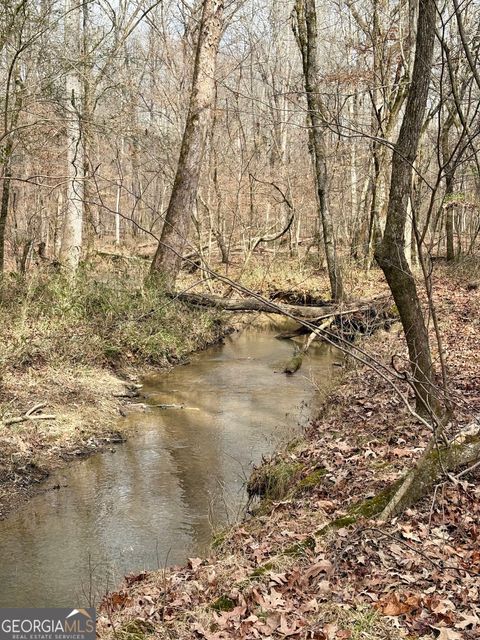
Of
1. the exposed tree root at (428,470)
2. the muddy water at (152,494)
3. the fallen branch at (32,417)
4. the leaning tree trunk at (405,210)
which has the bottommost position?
the muddy water at (152,494)

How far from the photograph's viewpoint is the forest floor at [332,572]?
329 centimetres

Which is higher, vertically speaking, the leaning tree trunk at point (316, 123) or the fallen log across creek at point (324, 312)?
the leaning tree trunk at point (316, 123)

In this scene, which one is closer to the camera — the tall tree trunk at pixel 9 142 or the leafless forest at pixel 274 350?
the leafless forest at pixel 274 350

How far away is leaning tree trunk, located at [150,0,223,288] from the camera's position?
44.3 ft

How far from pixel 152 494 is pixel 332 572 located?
318 cm

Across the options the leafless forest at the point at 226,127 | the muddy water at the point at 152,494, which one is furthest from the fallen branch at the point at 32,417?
the leafless forest at the point at 226,127

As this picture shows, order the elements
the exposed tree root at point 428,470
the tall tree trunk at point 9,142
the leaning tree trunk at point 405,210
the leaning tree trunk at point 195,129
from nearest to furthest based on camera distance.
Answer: the exposed tree root at point 428,470, the leaning tree trunk at point 405,210, the tall tree trunk at point 9,142, the leaning tree trunk at point 195,129

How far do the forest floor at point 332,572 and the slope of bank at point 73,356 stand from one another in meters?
2.72

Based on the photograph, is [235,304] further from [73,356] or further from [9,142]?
[9,142]

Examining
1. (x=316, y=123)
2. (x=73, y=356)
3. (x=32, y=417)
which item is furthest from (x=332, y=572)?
(x=316, y=123)

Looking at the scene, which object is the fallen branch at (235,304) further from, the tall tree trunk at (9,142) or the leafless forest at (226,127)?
the tall tree trunk at (9,142)

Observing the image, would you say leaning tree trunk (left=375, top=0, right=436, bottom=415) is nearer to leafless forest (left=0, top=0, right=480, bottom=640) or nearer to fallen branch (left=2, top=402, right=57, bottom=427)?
leafless forest (left=0, top=0, right=480, bottom=640)

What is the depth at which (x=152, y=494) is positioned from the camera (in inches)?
256

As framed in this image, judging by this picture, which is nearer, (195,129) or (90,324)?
(90,324)
